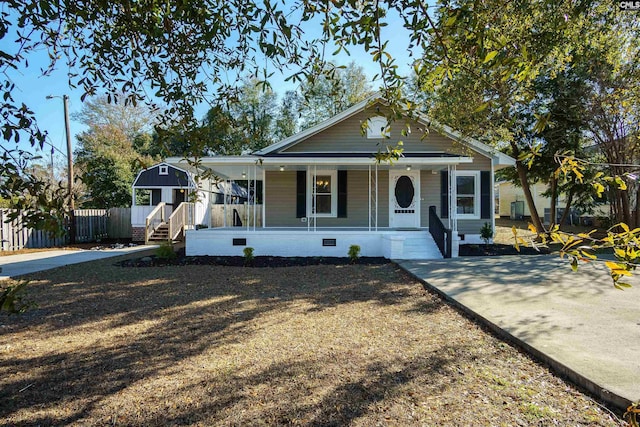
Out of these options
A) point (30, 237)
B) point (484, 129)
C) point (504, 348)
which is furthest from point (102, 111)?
point (504, 348)

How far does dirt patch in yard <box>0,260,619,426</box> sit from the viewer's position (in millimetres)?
2812

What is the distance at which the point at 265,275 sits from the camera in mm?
8719

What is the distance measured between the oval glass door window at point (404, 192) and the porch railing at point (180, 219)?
9.95 meters

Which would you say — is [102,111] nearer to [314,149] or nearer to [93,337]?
[314,149]

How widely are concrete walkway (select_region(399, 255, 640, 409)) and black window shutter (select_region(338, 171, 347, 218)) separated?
172 inches

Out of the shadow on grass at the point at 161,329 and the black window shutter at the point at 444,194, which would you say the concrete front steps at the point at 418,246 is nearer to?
the shadow on grass at the point at 161,329

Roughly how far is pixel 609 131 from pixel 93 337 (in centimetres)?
1515

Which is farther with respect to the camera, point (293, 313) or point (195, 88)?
point (293, 313)

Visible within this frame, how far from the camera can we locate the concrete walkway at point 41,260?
9.54 meters

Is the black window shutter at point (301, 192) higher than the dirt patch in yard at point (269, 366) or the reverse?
higher

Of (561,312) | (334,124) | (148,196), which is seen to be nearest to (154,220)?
(148,196)

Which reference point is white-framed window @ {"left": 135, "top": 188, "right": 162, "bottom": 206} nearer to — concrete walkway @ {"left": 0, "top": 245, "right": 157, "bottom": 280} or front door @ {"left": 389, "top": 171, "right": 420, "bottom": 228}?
concrete walkway @ {"left": 0, "top": 245, "right": 157, "bottom": 280}

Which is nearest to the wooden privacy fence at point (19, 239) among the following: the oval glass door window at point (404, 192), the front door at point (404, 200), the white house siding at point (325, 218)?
the white house siding at point (325, 218)

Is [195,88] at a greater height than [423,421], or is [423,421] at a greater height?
[195,88]
